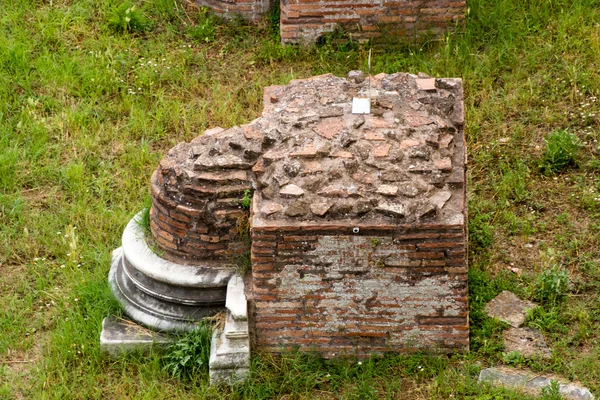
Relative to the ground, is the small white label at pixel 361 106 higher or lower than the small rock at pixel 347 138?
higher

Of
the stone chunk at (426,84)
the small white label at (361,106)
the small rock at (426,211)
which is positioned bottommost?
the small rock at (426,211)

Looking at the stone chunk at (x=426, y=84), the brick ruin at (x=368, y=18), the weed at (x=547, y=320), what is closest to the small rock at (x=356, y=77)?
the stone chunk at (x=426, y=84)

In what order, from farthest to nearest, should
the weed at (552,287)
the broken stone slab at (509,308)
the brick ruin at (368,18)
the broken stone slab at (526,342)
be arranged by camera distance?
the brick ruin at (368,18), the weed at (552,287), the broken stone slab at (509,308), the broken stone slab at (526,342)

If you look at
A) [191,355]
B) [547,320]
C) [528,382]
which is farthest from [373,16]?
[528,382]

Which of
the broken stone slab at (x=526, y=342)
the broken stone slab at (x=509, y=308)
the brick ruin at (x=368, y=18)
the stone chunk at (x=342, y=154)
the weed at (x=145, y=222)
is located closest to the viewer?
the stone chunk at (x=342, y=154)

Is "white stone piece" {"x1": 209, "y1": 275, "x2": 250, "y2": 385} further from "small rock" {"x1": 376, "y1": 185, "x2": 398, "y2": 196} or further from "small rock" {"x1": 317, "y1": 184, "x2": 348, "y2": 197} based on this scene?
"small rock" {"x1": 376, "y1": 185, "x2": 398, "y2": 196}

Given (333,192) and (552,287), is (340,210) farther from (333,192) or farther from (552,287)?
(552,287)

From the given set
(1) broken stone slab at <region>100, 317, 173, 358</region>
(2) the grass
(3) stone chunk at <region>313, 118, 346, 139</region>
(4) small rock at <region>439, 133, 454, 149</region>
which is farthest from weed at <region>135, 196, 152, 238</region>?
(4) small rock at <region>439, 133, 454, 149</region>

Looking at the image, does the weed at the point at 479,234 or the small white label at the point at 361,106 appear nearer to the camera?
the small white label at the point at 361,106

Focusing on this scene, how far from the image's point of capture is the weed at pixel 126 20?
1034 cm

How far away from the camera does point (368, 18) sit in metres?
9.82

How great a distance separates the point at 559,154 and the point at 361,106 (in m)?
2.15

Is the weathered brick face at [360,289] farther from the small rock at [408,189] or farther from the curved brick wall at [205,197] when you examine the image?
the curved brick wall at [205,197]

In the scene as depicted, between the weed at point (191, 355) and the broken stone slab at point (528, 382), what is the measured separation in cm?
174
